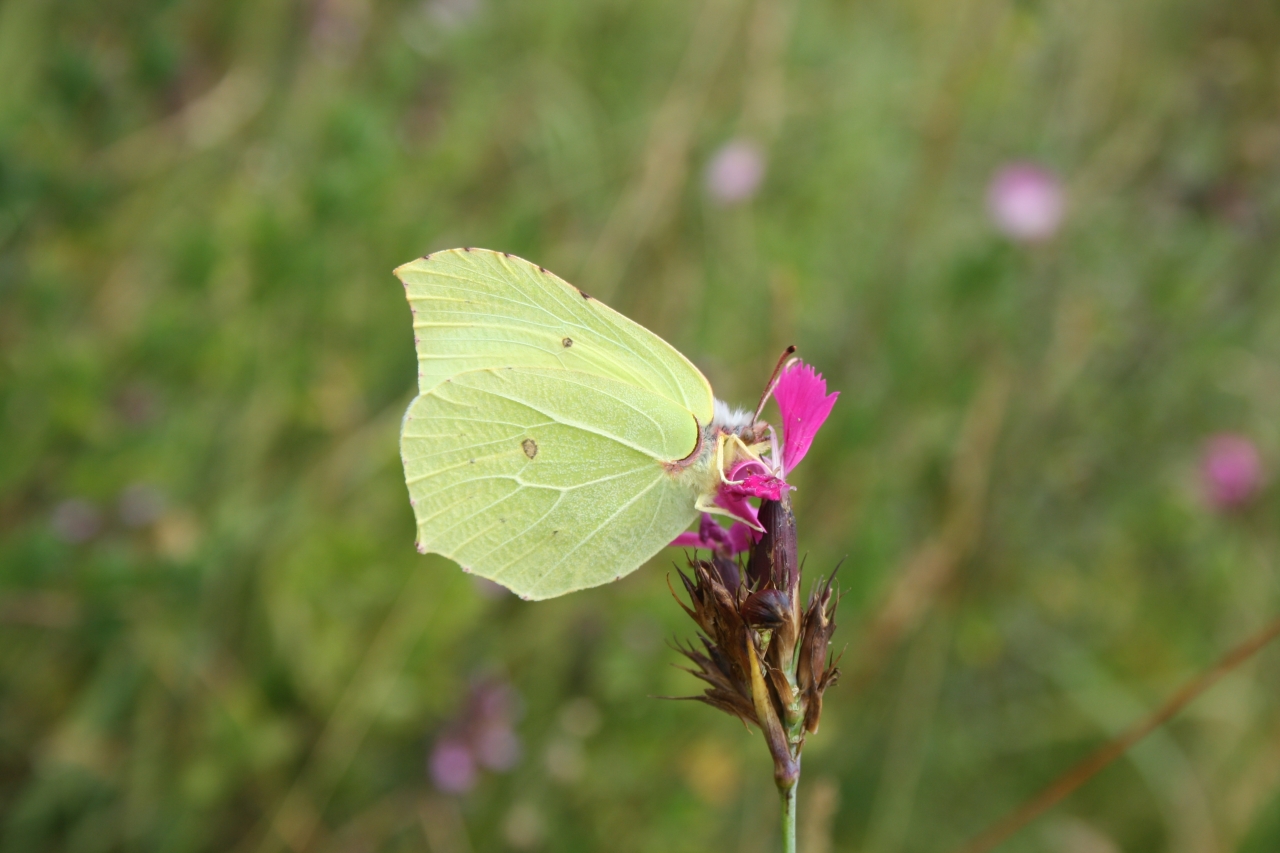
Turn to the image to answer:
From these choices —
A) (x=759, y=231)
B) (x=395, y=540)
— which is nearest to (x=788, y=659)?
(x=395, y=540)

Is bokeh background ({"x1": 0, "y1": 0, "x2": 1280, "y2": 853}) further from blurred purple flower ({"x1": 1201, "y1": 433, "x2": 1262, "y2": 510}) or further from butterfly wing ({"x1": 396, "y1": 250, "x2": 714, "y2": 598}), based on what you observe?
butterfly wing ({"x1": 396, "y1": 250, "x2": 714, "y2": 598})

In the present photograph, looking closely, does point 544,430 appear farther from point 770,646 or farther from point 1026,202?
point 1026,202

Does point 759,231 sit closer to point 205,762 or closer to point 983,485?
point 983,485

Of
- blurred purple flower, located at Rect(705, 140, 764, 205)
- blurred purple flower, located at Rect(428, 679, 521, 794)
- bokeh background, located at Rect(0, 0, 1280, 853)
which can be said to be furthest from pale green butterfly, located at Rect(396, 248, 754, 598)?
blurred purple flower, located at Rect(705, 140, 764, 205)

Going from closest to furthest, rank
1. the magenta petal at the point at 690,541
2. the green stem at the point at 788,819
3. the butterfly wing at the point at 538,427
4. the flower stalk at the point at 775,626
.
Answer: the green stem at the point at 788,819, the flower stalk at the point at 775,626, the magenta petal at the point at 690,541, the butterfly wing at the point at 538,427

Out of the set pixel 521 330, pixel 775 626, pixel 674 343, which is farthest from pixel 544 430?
pixel 674 343

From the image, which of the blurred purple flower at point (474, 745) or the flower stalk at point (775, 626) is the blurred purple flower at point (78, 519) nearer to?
the blurred purple flower at point (474, 745)

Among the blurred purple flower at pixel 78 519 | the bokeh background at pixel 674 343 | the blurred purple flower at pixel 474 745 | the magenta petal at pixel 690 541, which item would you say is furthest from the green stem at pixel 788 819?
the blurred purple flower at pixel 78 519
